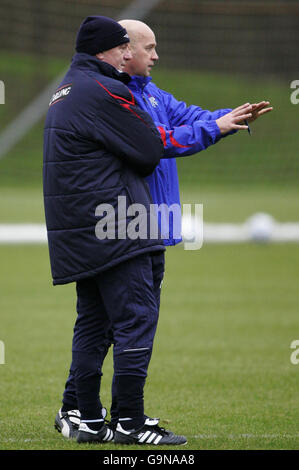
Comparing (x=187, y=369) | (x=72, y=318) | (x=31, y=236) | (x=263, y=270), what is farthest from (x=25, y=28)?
(x=187, y=369)

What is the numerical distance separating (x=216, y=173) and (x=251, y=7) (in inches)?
244

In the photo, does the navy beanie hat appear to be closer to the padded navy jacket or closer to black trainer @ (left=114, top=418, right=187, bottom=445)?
the padded navy jacket

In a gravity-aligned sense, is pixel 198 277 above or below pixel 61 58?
below

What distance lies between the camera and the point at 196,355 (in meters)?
7.47

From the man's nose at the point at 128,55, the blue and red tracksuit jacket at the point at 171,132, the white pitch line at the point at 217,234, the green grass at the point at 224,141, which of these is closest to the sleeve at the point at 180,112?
the blue and red tracksuit jacket at the point at 171,132

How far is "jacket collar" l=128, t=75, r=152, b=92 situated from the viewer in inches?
193

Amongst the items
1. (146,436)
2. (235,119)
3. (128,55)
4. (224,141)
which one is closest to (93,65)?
(128,55)

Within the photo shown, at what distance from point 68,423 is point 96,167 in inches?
56.8

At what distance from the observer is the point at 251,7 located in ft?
75.5

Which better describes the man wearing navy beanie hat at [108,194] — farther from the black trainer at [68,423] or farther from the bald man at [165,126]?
the black trainer at [68,423]

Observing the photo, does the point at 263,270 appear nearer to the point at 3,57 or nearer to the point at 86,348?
the point at 86,348

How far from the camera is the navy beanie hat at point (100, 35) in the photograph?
4.49 metres

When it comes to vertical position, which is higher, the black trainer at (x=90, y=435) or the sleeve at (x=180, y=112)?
the sleeve at (x=180, y=112)

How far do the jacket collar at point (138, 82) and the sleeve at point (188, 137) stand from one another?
0.39 m
